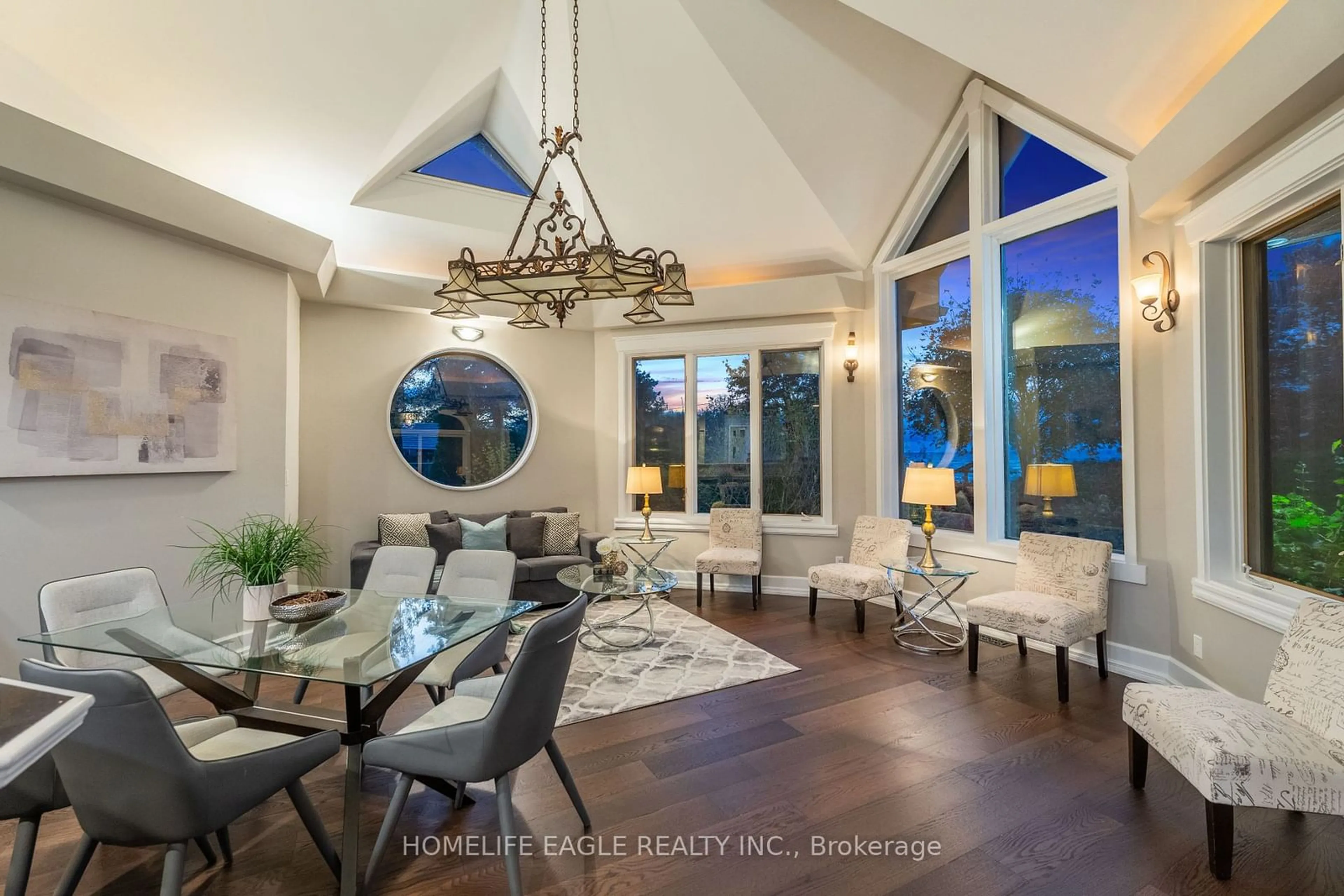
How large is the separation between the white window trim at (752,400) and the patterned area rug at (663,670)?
5.11ft

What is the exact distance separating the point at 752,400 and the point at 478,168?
128 inches

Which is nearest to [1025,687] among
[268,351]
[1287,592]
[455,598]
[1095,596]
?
[1095,596]

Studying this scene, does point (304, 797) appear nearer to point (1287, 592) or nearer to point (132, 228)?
point (132, 228)

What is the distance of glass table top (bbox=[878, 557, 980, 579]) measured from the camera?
13.0 ft

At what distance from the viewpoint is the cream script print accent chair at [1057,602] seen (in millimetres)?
3264

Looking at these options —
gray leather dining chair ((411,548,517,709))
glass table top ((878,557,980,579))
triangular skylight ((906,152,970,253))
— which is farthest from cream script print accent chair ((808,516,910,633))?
gray leather dining chair ((411,548,517,709))

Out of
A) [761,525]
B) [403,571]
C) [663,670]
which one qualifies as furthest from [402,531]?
[761,525]

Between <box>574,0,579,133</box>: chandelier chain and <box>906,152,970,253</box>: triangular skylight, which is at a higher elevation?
<box>574,0,579,133</box>: chandelier chain

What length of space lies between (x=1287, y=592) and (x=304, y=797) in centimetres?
404

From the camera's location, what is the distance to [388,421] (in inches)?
216

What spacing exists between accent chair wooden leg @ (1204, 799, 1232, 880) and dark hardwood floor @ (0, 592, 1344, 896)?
3 centimetres

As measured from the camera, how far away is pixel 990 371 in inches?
175

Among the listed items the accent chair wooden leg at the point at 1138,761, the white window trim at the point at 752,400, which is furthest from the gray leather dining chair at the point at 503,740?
the white window trim at the point at 752,400

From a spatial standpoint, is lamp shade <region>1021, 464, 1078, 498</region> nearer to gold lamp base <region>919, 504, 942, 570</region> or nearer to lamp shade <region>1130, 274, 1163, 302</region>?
gold lamp base <region>919, 504, 942, 570</region>
